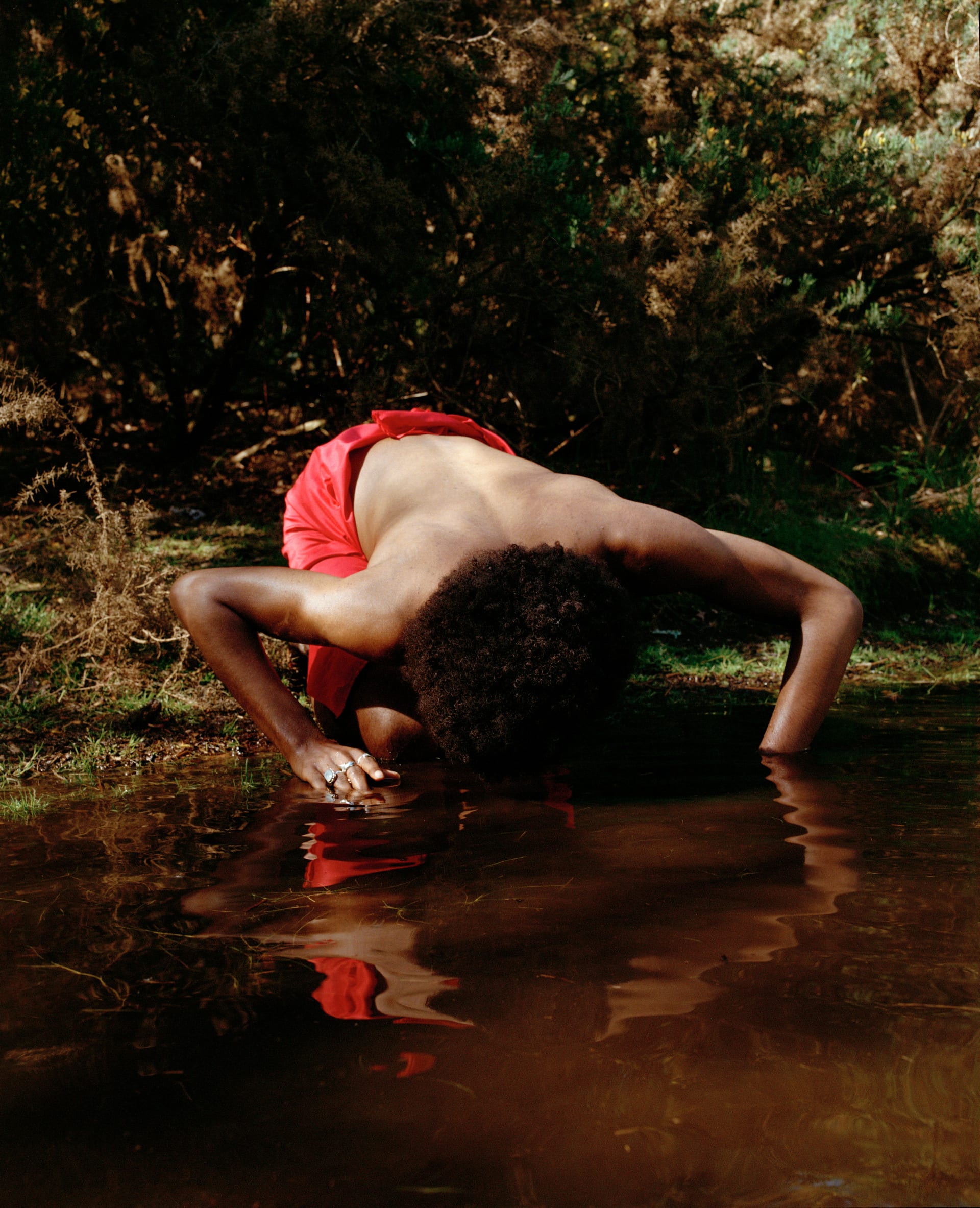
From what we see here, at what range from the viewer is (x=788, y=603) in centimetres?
309

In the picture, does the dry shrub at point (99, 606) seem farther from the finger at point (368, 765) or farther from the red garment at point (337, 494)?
the finger at point (368, 765)

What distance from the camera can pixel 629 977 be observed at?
1518 mm

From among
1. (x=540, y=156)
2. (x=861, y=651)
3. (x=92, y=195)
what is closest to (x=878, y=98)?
(x=540, y=156)

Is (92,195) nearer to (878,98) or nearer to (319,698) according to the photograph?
(319,698)

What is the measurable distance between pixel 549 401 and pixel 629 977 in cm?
474

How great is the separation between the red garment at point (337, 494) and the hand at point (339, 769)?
2.46 ft

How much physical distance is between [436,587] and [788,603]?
1147 millimetres

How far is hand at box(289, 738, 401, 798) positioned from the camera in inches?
110

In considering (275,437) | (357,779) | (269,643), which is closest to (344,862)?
(357,779)

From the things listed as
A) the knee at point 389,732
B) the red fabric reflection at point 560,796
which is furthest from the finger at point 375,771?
the red fabric reflection at point 560,796

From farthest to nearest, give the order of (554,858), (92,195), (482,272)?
(92,195)
(482,272)
(554,858)

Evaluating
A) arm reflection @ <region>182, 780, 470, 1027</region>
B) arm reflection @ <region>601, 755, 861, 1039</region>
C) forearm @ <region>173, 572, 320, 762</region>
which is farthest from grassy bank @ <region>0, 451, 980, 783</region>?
arm reflection @ <region>601, 755, 861, 1039</region>

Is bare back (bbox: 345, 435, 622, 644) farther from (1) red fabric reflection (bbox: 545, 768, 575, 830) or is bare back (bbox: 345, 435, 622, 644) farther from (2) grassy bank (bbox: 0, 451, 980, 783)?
(2) grassy bank (bbox: 0, 451, 980, 783)

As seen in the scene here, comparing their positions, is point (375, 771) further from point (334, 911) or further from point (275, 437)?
Answer: point (275, 437)
